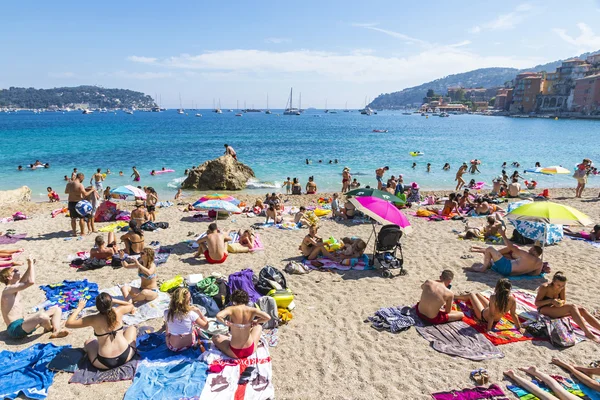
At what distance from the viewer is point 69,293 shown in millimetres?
6734

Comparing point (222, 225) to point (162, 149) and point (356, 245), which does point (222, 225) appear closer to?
point (356, 245)

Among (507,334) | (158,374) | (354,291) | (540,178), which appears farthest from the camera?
(540,178)

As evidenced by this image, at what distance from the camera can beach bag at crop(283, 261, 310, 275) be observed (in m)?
7.77

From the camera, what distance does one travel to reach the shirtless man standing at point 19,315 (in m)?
5.31

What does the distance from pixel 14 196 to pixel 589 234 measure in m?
21.9

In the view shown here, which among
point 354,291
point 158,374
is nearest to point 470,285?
point 354,291

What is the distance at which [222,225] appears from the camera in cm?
1173

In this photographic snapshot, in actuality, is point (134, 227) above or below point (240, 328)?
above

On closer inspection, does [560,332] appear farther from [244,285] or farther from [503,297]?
[244,285]

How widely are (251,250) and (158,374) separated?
15.4 ft

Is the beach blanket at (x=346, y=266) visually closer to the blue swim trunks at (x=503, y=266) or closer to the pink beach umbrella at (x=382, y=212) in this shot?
the pink beach umbrella at (x=382, y=212)

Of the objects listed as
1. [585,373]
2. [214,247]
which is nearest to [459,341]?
[585,373]

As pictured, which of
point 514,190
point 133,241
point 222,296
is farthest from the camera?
point 514,190

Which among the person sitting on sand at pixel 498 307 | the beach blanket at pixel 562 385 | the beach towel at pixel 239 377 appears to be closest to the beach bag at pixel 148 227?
the beach towel at pixel 239 377
